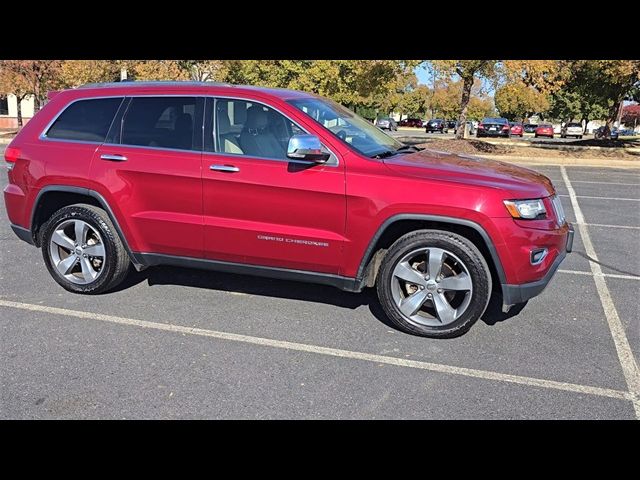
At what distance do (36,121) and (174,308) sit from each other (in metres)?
2.21

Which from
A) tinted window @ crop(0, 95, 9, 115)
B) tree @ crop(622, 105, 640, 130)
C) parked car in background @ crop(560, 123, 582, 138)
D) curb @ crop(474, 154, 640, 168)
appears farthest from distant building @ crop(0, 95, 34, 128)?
tree @ crop(622, 105, 640, 130)

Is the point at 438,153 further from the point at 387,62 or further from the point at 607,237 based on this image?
the point at 387,62

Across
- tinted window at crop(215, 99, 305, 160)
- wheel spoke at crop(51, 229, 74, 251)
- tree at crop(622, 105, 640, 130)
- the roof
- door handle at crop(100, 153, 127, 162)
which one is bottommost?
wheel spoke at crop(51, 229, 74, 251)

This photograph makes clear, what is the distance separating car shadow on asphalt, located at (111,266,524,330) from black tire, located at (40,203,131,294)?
0.24 m

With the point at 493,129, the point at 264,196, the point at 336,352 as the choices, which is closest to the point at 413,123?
the point at 493,129

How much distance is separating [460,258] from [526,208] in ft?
1.89

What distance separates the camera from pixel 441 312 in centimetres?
411

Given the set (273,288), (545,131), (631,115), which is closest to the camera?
(273,288)

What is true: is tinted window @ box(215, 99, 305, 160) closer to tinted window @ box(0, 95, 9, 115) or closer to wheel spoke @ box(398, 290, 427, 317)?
wheel spoke @ box(398, 290, 427, 317)

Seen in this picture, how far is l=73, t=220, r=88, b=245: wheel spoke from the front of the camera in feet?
15.8

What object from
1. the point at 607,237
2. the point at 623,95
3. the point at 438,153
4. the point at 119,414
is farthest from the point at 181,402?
the point at 623,95

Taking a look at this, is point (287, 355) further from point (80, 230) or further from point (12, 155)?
point (12, 155)

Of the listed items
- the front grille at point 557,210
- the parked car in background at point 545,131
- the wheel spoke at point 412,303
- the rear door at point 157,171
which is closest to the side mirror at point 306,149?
the rear door at point 157,171

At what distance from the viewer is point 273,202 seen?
4.25 m
